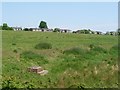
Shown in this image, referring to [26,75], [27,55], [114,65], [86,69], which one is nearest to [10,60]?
[27,55]

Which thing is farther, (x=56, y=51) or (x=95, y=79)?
(x=56, y=51)

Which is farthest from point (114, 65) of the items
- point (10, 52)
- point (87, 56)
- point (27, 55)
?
point (10, 52)

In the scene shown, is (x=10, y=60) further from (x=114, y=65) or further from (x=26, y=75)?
(x=114, y=65)

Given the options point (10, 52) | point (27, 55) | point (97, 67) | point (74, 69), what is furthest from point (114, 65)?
point (10, 52)

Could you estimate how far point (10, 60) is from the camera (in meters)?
13.5

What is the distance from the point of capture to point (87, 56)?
16469 millimetres

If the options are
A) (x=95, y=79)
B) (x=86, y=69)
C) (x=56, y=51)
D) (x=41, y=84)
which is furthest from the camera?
(x=56, y=51)

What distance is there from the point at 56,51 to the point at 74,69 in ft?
18.2

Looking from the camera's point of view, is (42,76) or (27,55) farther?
(27,55)

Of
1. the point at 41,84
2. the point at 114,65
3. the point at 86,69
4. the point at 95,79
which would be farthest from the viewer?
the point at 114,65

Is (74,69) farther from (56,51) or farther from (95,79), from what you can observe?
(56,51)

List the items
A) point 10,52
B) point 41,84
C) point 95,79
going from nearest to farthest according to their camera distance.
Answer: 1. point 41,84
2. point 95,79
3. point 10,52

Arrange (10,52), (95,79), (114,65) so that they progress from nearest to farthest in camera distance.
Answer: (95,79) < (114,65) < (10,52)

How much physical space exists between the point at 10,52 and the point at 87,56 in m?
4.22
